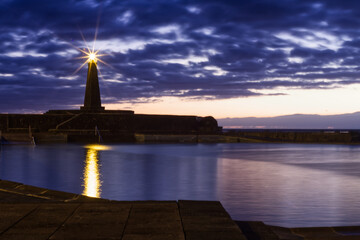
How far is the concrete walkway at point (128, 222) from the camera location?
388cm

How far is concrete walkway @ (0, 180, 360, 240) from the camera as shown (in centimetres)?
388

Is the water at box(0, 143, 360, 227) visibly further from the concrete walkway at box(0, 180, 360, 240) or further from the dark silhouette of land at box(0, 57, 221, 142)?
the dark silhouette of land at box(0, 57, 221, 142)

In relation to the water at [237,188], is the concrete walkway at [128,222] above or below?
above

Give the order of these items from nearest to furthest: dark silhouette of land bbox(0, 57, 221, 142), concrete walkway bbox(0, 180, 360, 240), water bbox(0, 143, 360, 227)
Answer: concrete walkway bbox(0, 180, 360, 240)
water bbox(0, 143, 360, 227)
dark silhouette of land bbox(0, 57, 221, 142)

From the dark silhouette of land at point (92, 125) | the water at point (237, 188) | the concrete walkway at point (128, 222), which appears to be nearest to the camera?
the concrete walkway at point (128, 222)

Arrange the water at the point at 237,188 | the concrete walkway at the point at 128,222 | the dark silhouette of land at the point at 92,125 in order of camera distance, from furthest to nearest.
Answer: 1. the dark silhouette of land at the point at 92,125
2. the water at the point at 237,188
3. the concrete walkway at the point at 128,222

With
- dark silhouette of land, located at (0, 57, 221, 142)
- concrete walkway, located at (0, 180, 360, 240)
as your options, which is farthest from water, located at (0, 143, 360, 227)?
dark silhouette of land, located at (0, 57, 221, 142)

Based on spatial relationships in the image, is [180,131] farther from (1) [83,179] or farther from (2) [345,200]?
(2) [345,200]

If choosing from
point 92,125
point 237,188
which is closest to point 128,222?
point 237,188

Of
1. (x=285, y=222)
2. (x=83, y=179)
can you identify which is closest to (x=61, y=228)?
(x=285, y=222)

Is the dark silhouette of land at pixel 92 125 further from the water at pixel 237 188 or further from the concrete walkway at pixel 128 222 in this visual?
the concrete walkway at pixel 128 222

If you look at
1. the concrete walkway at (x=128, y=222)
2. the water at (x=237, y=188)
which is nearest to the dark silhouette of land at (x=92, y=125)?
the water at (x=237, y=188)

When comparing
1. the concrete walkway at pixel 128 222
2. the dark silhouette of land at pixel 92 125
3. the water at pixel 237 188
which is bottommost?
the water at pixel 237 188

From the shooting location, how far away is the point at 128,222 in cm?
433
